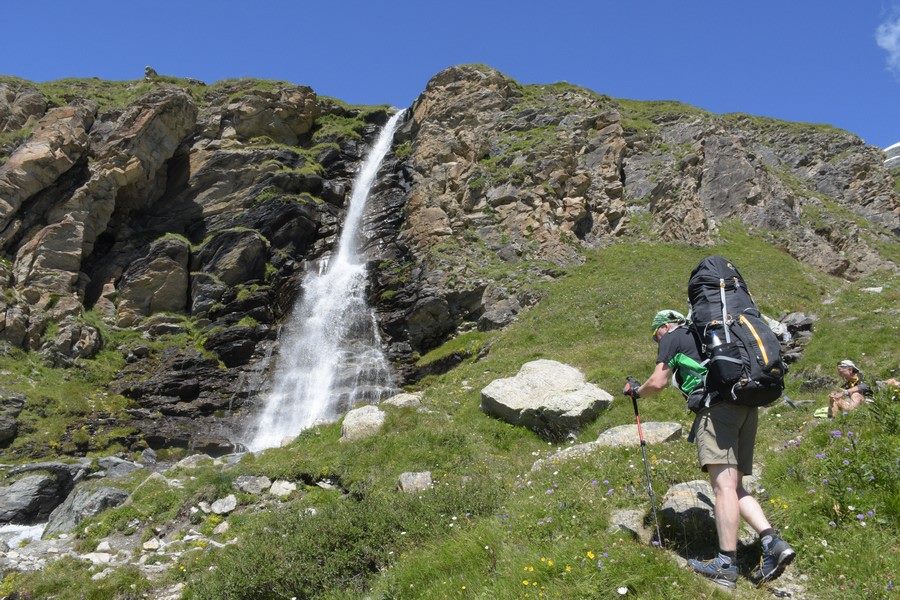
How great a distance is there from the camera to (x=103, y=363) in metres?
34.1

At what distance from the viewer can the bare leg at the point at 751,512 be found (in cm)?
485

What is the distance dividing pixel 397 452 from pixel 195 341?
93.7ft

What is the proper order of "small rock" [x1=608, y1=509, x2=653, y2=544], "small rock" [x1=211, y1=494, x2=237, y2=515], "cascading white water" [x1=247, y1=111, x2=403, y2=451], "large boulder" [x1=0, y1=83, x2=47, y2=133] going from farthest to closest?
"large boulder" [x1=0, y1=83, x2=47, y2=133] → "cascading white water" [x1=247, y1=111, x2=403, y2=451] → "small rock" [x1=211, y1=494, x2=237, y2=515] → "small rock" [x1=608, y1=509, x2=653, y2=544]

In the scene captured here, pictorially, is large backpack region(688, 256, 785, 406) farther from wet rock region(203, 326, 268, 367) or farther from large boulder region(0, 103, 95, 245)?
large boulder region(0, 103, 95, 245)

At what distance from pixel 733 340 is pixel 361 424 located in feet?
40.4

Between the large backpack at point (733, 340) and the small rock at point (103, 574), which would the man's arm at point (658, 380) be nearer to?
the large backpack at point (733, 340)

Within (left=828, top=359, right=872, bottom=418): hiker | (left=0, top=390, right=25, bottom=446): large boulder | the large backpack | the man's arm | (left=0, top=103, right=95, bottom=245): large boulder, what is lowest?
(left=0, top=390, right=25, bottom=446): large boulder

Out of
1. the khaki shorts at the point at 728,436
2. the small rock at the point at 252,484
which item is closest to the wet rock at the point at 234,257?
the small rock at the point at 252,484

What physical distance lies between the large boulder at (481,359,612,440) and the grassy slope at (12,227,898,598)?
399 millimetres

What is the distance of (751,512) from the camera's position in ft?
16.3

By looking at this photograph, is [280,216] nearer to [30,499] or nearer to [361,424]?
[30,499]

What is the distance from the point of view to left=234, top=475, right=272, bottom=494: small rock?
13062mm

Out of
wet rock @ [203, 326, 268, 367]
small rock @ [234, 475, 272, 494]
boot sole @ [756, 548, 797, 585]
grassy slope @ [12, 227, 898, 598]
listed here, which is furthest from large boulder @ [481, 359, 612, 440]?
wet rock @ [203, 326, 268, 367]

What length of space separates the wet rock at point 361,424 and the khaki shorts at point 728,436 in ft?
36.9
